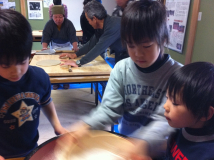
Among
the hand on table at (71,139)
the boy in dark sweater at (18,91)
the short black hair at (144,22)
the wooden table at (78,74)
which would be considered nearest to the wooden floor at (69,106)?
the wooden table at (78,74)

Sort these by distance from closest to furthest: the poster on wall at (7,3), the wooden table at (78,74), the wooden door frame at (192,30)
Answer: the wooden table at (78,74) < the wooden door frame at (192,30) < the poster on wall at (7,3)

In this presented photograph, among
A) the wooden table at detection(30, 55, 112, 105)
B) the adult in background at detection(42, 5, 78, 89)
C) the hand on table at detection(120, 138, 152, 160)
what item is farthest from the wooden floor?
the hand on table at detection(120, 138, 152, 160)

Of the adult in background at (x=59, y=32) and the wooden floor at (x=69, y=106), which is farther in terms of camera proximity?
the adult in background at (x=59, y=32)

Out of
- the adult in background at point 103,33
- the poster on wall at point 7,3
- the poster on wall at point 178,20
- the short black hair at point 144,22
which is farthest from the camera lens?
the poster on wall at point 7,3

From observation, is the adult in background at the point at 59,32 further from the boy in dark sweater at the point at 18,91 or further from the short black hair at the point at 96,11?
the boy in dark sweater at the point at 18,91

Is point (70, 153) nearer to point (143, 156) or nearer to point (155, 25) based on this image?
point (143, 156)

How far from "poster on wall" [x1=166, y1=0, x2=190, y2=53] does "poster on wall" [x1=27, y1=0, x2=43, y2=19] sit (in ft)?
9.36

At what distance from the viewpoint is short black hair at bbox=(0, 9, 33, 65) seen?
0.56 m

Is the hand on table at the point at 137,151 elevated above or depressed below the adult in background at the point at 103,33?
below

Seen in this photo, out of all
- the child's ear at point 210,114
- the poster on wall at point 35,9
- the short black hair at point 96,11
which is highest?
the poster on wall at point 35,9

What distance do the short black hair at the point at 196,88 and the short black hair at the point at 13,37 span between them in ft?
1.68

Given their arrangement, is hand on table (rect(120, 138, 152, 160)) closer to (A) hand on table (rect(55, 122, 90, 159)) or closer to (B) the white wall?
(A) hand on table (rect(55, 122, 90, 159))

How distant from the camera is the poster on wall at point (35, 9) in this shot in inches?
166

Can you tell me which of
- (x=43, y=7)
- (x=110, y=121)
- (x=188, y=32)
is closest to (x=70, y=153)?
(x=110, y=121)
